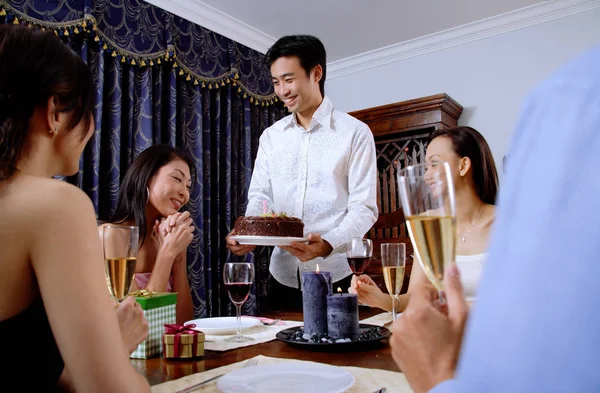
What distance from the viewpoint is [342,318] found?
3.92ft

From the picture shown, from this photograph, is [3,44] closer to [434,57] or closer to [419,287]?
[419,287]

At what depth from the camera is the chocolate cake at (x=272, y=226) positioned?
211cm

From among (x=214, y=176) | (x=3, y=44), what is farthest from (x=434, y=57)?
(x=3, y=44)

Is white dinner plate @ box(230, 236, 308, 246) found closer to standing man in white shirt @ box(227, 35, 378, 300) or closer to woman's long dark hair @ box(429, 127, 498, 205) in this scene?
standing man in white shirt @ box(227, 35, 378, 300)

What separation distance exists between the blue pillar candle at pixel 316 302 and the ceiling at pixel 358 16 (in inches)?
115

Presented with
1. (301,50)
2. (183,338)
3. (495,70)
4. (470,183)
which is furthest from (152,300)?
(495,70)

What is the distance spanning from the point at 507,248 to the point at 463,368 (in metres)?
0.10

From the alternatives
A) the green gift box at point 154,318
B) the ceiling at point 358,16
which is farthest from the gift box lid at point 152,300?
the ceiling at point 358,16

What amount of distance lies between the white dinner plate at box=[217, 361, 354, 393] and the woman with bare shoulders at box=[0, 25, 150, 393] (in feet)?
0.54

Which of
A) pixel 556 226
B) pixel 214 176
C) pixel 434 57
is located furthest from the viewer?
pixel 434 57

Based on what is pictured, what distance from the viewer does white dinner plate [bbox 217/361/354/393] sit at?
83 centimetres

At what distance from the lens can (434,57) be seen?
4.27 metres

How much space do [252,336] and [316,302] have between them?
24 centimetres

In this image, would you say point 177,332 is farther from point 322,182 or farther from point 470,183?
point 470,183
